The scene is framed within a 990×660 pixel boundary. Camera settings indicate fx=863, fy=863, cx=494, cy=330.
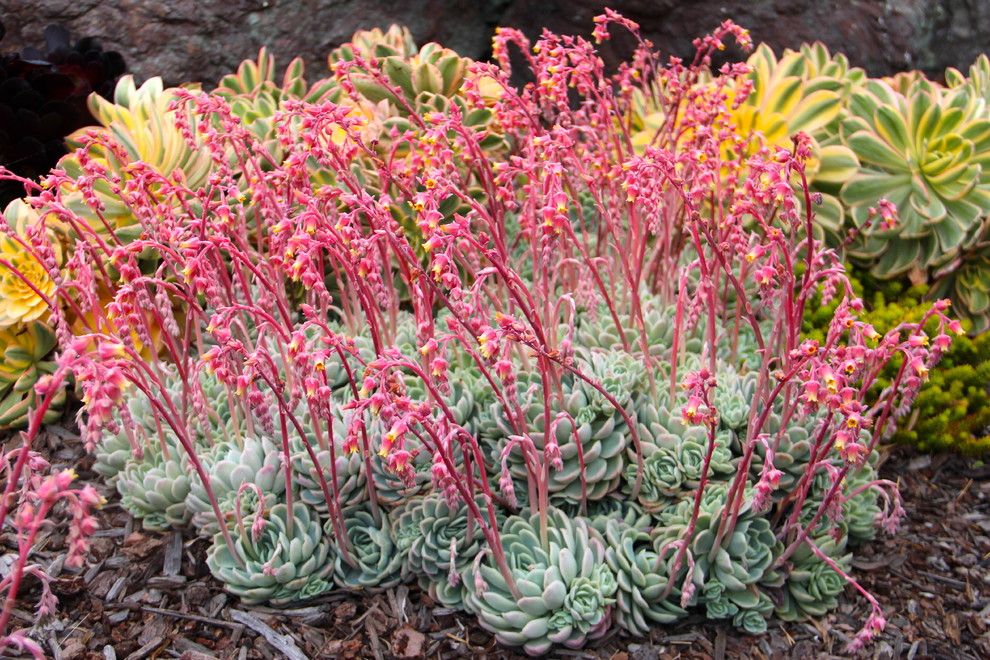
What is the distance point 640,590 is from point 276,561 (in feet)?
2.83

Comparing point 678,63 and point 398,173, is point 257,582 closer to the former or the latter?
point 398,173

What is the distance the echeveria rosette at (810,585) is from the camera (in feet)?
6.89

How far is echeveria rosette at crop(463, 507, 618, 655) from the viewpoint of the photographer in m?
1.92

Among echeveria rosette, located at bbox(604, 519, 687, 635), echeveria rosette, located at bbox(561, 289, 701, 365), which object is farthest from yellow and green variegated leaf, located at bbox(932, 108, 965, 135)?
echeveria rosette, located at bbox(604, 519, 687, 635)

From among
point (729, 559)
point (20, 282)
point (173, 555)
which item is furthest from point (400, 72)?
point (729, 559)

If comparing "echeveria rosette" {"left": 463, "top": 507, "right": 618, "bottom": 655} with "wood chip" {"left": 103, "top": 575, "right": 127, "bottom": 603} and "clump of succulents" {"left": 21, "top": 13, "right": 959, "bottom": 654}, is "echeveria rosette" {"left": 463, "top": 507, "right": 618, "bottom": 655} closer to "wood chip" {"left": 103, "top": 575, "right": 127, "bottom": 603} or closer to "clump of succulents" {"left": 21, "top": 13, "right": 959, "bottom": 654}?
"clump of succulents" {"left": 21, "top": 13, "right": 959, "bottom": 654}

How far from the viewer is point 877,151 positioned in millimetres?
3018

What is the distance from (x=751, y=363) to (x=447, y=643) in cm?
125

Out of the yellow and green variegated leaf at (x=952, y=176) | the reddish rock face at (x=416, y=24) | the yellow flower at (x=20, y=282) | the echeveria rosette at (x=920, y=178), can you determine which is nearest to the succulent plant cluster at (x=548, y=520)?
the yellow flower at (x=20, y=282)

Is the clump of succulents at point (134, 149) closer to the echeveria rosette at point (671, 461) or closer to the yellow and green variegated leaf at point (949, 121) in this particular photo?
the echeveria rosette at point (671, 461)

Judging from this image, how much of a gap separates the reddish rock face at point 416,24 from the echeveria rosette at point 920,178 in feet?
3.99

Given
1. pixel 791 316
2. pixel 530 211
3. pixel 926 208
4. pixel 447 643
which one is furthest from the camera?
pixel 926 208

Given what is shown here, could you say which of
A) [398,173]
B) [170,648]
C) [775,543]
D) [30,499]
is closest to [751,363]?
[775,543]

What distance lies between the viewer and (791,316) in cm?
191
